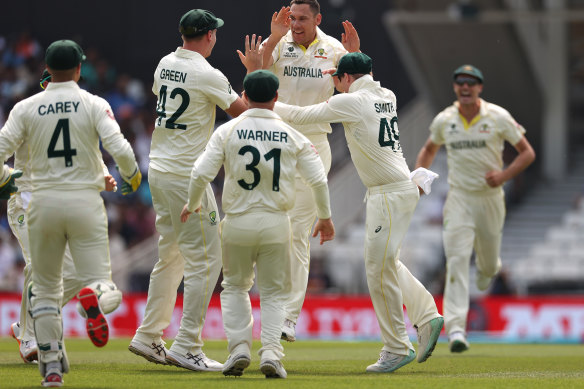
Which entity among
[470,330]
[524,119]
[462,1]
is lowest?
[470,330]

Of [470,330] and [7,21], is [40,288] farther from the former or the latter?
[7,21]

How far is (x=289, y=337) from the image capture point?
373 inches

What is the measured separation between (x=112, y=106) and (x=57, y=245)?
681 inches

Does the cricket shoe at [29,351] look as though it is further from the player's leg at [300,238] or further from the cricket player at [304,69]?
the cricket player at [304,69]

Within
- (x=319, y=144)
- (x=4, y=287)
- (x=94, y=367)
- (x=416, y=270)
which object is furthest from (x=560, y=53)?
(x=94, y=367)

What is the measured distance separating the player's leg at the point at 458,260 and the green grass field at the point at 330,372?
1.58 ft

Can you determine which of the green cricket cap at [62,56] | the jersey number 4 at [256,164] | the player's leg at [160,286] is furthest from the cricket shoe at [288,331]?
the green cricket cap at [62,56]

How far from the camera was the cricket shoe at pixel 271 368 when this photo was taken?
8102 mm

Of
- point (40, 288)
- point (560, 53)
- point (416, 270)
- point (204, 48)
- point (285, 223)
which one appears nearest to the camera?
point (40, 288)

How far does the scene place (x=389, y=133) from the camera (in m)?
9.30

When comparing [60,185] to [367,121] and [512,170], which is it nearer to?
[367,121]

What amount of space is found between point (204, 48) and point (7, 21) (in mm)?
18347

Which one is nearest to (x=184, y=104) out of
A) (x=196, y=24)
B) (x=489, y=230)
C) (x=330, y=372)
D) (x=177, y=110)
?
(x=177, y=110)

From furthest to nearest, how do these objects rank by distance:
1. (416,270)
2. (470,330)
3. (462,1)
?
(462,1)
(416,270)
(470,330)
